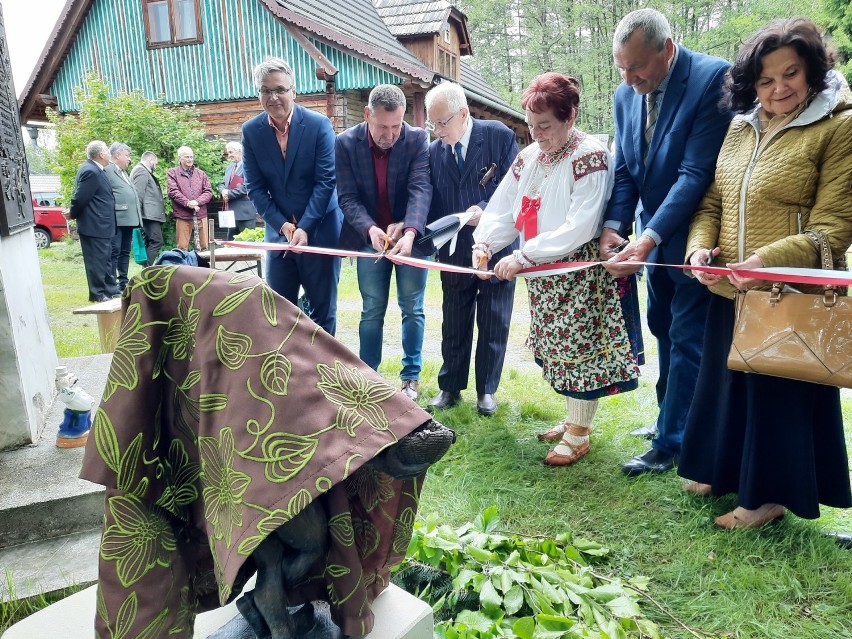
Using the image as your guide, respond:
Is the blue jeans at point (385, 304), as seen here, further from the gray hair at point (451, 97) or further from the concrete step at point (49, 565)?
the concrete step at point (49, 565)

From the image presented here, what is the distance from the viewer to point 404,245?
4.04 meters

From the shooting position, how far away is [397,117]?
13.0 feet

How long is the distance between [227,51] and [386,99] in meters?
13.1

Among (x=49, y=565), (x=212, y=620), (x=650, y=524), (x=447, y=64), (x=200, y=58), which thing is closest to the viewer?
(x=212, y=620)

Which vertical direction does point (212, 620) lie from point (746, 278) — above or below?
below

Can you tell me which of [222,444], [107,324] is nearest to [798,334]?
[222,444]

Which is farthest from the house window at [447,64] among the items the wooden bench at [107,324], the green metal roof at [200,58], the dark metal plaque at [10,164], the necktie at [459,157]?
the dark metal plaque at [10,164]

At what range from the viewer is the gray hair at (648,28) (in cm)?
276

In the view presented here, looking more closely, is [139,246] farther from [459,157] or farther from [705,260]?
[705,260]

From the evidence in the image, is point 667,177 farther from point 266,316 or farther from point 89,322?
point 89,322

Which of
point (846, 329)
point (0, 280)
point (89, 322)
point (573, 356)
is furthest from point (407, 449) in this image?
point (89, 322)

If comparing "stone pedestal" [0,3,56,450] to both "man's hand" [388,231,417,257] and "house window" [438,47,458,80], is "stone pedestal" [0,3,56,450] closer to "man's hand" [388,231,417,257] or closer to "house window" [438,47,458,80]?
"man's hand" [388,231,417,257]

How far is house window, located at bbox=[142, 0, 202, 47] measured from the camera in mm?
15695

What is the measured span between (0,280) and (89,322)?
5095 mm
